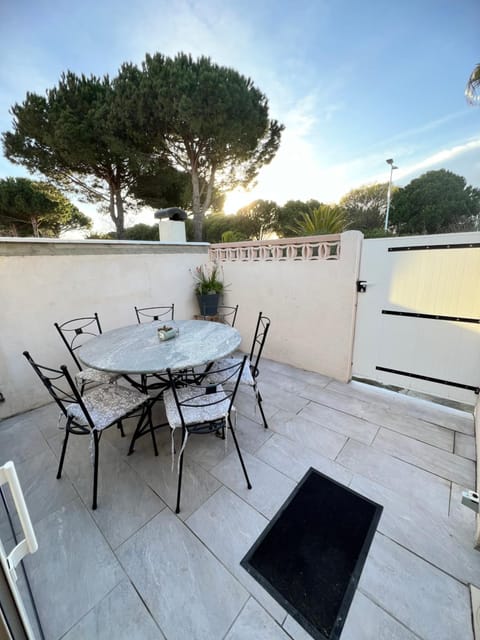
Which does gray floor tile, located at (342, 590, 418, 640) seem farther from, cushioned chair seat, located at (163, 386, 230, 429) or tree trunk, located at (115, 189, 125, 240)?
tree trunk, located at (115, 189, 125, 240)

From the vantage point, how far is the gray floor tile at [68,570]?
1009 mm

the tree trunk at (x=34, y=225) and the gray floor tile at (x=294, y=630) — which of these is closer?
the gray floor tile at (x=294, y=630)

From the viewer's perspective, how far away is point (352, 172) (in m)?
7.26

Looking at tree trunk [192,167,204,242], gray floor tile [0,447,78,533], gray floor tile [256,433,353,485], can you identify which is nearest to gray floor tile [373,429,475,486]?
gray floor tile [256,433,353,485]

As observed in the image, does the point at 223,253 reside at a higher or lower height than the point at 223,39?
lower

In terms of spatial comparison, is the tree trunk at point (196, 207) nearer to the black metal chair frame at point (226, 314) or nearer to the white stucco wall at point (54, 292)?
the black metal chair frame at point (226, 314)

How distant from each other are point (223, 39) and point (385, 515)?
5.36 meters

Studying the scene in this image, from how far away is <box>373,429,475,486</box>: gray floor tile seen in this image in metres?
1.58

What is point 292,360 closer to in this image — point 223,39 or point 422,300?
point 422,300

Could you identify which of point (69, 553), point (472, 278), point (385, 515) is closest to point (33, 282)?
point (69, 553)

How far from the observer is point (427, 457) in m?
1.71

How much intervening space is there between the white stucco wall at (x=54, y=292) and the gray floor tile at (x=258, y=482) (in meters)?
2.09

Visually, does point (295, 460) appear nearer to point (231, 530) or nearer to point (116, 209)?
point (231, 530)

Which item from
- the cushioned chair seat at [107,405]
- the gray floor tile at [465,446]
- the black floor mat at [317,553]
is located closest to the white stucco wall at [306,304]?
the gray floor tile at [465,446]
